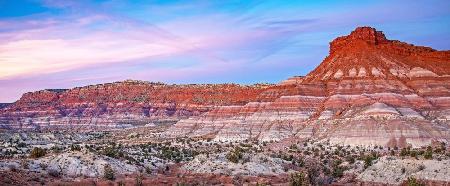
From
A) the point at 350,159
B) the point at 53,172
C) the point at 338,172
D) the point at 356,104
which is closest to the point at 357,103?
the point at 356,104

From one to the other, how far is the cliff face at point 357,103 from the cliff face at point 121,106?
50.1 m

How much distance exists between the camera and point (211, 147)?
9144 cm

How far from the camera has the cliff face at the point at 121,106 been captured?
171m

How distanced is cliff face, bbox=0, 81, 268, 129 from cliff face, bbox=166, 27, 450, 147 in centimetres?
5013

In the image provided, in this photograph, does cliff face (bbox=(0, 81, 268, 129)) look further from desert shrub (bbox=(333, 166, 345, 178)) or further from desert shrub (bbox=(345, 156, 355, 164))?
desert shrub (bbox=(333, 166, 345, 178))

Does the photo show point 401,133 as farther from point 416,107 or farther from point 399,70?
point 399,70

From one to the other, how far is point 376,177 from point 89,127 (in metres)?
124

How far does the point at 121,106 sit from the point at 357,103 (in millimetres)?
99565

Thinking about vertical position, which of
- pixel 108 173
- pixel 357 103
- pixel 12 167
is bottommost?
pixel 108 173

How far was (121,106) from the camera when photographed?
184 meters

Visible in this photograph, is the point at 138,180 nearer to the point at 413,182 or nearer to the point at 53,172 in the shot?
the point at 53,172

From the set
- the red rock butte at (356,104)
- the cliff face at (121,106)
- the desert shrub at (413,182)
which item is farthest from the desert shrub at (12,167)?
the cliff face at (121,106)

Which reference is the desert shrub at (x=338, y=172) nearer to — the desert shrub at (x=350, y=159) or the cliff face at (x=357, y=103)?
the desert shrub at (x=350, y=159)

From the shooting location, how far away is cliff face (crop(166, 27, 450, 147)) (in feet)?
277
